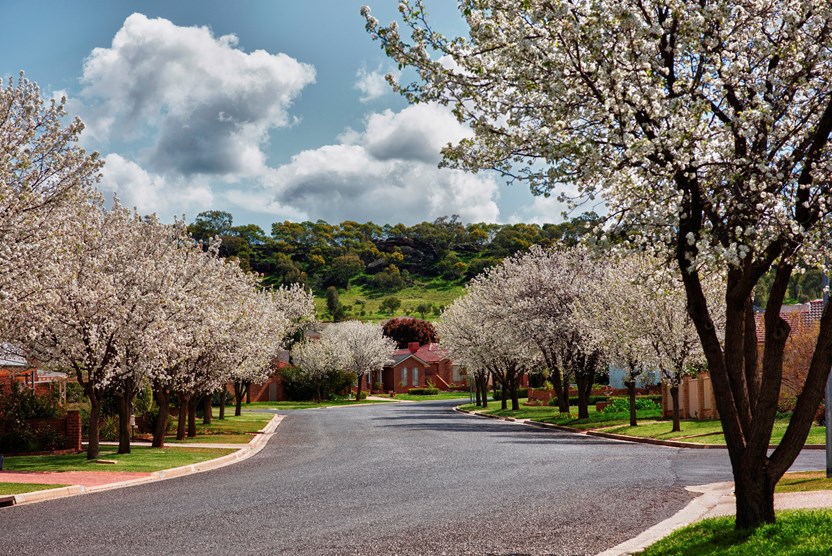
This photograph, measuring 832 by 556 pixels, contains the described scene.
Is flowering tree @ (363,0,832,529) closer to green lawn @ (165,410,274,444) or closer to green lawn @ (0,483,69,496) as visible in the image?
green lawn @ (0,483,69,496)

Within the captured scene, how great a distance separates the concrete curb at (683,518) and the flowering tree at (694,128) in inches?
49.9

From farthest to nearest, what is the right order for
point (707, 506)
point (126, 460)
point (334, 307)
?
point (334, 307) < point (126, 460) < point (707, 506)

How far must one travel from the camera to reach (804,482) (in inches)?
600

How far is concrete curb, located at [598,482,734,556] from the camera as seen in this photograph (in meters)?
9.66

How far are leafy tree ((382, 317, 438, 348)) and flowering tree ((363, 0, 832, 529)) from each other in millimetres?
105587

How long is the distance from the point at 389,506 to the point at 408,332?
102 metres

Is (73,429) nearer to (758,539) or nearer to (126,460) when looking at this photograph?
(126,460)

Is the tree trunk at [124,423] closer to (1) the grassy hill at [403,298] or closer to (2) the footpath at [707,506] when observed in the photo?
(2) the footpath at [707,506]

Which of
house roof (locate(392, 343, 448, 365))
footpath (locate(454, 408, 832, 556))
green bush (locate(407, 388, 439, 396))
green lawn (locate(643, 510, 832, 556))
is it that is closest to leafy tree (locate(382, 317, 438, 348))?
house roof (locate(392, 343, 448, 365))

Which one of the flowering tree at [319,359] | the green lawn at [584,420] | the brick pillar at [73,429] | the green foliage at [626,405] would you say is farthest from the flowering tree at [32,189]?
the flowering tree at [319,359]

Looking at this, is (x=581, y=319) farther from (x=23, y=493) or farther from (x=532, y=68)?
(x=532, y=68)

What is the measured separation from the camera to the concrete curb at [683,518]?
380 inches

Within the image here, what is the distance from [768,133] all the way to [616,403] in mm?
40496

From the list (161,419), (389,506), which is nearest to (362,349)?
(161,419)
